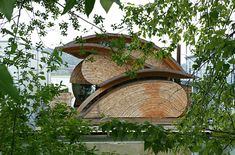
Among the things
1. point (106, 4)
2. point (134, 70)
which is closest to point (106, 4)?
point (106, 4)

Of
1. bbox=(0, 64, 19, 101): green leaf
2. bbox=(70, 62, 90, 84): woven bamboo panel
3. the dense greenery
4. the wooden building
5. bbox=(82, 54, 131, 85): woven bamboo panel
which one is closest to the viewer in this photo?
bbox=(0, 64, 19, 101): green leaf

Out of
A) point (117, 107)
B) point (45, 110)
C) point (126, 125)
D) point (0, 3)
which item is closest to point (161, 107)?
point (117, 107)

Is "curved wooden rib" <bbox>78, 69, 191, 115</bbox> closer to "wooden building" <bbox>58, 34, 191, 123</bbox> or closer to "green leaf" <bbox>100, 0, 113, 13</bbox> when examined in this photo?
"wooden building" <bbox>58, 34, 191, 123</bbox>

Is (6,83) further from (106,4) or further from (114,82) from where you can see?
(114,82)

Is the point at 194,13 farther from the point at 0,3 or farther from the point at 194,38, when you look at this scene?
the point at 0,3

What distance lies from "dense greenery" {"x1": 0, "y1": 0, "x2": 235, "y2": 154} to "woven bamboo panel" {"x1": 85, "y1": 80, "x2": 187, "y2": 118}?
13.6 feet

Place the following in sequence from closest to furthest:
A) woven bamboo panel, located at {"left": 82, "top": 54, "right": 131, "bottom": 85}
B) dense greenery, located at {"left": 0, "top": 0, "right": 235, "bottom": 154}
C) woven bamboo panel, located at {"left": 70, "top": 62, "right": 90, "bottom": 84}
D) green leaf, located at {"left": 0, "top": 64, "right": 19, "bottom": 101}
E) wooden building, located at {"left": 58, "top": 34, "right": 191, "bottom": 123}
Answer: green leaf, located at {"left": 0, "top": 64, "right": 19, "bottom": 101} < dense greenery, located at {"left": 0, "top": 0, "right": 235, "bottom": 154} < woven bamboo panel, located at {"left": 82, "top": 54, "right": 131, "bottom": 85} < wooden building, located at {"left": 58, "top": 34, "right": 191, "bottom": 123} < woven bamboo panel, located at {"left": 70, "top": 62, "right": 90, "bottom": 84}

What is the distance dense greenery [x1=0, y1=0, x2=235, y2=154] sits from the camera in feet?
4.51

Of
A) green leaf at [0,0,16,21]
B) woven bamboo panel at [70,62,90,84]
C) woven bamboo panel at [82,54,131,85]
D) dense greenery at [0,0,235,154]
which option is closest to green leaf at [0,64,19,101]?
green leaf at [0,0,16,21]

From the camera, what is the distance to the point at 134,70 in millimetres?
2473

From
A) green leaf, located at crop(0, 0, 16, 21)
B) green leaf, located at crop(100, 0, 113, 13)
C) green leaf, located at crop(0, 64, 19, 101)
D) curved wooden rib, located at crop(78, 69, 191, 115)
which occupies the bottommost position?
green leaf, located at crop(0, 64, 19, 101)

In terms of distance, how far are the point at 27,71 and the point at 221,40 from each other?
1.12 metres

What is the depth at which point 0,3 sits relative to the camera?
10.1 inches

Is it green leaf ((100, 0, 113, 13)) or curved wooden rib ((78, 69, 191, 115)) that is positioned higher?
curved wooden rib ((78, 69, 191, 115))
